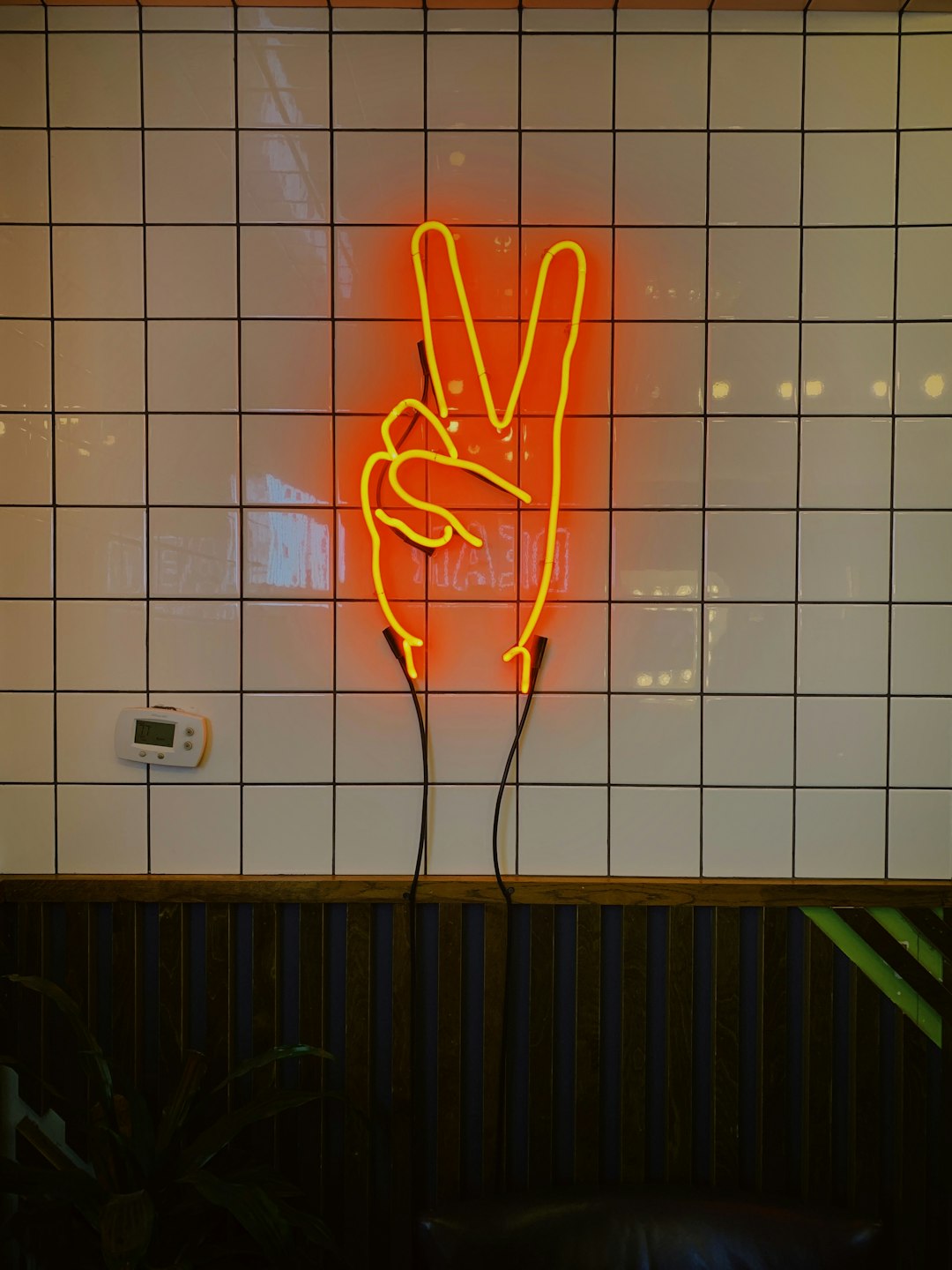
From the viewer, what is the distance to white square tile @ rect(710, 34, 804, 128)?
1863 millimetres

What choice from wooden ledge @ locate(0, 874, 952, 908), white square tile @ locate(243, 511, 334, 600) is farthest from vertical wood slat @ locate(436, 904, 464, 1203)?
white square tile @ locate(243, 511, 334, 600)

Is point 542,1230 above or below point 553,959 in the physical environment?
below

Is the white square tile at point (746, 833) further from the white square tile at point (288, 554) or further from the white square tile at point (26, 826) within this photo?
the white square tile at point (26, 826)

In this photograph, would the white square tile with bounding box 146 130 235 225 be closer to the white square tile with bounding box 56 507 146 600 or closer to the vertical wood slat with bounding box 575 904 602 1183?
the white square tile with bounding box 56 507 146 600

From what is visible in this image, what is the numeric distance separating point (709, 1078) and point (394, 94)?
230cm

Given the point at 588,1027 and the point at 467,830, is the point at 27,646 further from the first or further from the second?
the point at 588,1027

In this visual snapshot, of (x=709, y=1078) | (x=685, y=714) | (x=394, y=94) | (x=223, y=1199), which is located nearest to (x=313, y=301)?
(x=394, y=94)

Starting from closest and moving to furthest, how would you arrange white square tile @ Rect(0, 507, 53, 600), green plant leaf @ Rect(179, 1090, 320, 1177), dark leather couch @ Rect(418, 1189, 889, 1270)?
dark leather couch @ Rect(418, 1189, 889, 1270) < green plant leaf @ Rect(179, 1090, 320, 1177) < white square tile @ Rect(0, 507, 53, 600)

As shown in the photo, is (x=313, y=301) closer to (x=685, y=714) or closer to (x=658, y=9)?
(x=658, y=9)

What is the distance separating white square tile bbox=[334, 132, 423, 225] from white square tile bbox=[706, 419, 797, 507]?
0.74 m

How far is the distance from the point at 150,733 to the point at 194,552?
1.37 ft

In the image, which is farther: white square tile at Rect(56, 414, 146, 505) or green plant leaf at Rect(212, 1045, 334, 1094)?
white square tile at Rect(56, 414, 146, 505)

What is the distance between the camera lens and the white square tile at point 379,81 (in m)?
1.86

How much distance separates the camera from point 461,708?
1915 millimetres
